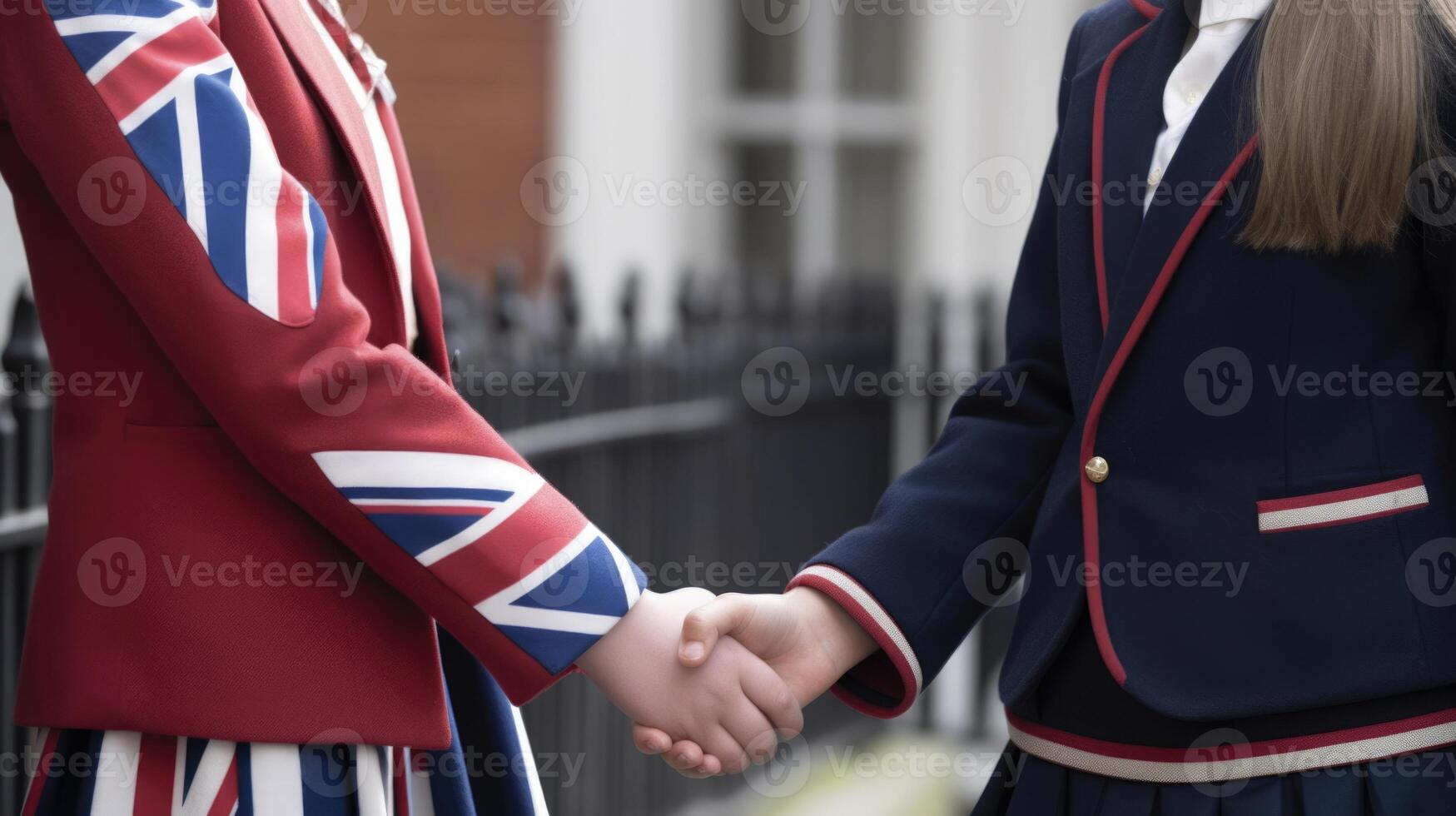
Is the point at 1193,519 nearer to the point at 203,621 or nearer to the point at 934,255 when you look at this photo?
the point at 203,621

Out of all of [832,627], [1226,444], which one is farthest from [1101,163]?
[832,627]

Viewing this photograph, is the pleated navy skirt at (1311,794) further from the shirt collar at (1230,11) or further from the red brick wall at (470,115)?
the red brick wall at (470,115)

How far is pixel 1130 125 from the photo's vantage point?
1778mm

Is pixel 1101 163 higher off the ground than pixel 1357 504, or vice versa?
pixel 1101 163

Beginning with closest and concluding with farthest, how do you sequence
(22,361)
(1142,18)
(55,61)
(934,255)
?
(55,61), (1142,18), (22,361), (934,255)

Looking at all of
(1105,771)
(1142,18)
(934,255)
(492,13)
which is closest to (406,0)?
(492,13)

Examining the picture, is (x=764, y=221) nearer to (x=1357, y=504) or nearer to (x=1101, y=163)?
(x=1101, y=163)

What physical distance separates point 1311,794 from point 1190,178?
0.64 metres

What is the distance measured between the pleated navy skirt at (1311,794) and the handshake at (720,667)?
0.36m

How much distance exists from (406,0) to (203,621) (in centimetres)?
525

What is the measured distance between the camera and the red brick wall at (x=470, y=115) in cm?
634

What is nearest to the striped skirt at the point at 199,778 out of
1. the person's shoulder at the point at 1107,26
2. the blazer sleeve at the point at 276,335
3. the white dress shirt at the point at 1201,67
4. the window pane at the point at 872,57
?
the blazer sleeve at the point at 276,335

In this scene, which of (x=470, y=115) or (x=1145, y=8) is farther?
(x=470, y=115)

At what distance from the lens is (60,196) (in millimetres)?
1466
